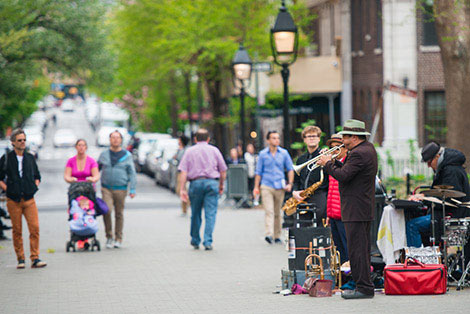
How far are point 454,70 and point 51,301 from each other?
10183 mm

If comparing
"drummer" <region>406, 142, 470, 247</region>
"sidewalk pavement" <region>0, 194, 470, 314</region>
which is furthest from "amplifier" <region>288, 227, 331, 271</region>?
"drummer" <region>406, 142, 470, 247</region>

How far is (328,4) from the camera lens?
3766 centimetres

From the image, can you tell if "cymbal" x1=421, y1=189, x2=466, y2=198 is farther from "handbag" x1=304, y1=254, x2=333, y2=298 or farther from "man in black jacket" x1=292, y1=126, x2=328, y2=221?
"man in black jacket" x1=292, y1=126, x2=328, y2=221

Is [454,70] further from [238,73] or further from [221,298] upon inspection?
[221,298]

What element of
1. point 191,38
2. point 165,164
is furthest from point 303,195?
point 165,164

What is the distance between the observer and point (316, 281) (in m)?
9.73

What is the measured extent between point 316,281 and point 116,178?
6.24 meters

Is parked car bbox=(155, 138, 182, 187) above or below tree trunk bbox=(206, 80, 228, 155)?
below

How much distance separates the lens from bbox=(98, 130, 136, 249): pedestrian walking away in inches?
599

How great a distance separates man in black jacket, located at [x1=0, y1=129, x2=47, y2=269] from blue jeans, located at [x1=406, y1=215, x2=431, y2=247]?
516cm

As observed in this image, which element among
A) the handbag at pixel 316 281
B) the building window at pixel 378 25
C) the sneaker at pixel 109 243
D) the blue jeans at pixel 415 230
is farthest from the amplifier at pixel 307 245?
the building window at pixel 378 25

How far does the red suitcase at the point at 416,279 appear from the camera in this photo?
9.49m

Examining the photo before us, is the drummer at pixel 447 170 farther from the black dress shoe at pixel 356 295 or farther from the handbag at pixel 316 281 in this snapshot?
the black dress shoe at pixel 356 295

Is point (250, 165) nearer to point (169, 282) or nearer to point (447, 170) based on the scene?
point (169, 282)
